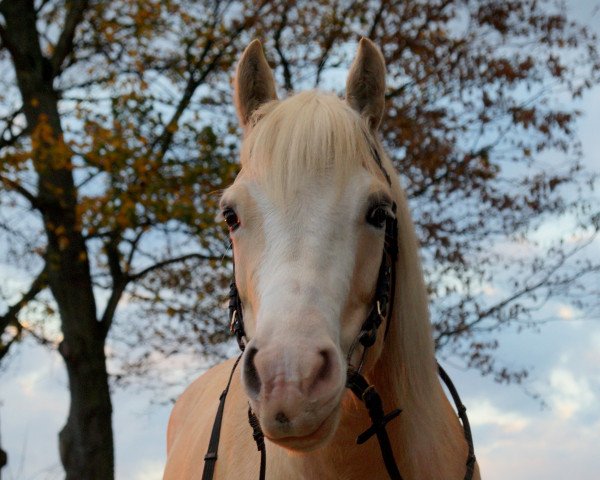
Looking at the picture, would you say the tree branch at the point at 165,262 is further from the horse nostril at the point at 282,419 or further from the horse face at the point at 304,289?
the horse nostril at the point at 282,419

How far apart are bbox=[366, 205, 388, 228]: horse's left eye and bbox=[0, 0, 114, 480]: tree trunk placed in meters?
9.00

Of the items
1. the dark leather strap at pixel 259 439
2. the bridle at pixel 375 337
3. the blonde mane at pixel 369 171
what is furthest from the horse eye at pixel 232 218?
the dark leather strap at pixel 259 439

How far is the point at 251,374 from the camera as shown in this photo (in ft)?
8.50

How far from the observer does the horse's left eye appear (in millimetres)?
3051

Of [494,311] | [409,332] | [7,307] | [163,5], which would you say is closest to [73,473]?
[7,307]

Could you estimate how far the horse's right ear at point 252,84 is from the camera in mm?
3664

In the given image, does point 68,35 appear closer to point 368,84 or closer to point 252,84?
point 252,84

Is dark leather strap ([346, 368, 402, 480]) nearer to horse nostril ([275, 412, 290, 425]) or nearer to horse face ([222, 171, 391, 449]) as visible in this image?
horse face ([222, 171, 391, 449])

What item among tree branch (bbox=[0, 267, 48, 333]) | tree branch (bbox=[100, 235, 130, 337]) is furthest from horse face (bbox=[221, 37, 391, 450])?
tree branch (bbox=[0, 267, 48, 333])

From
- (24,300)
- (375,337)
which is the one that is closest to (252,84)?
(375,337)

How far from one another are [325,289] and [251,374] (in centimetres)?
41

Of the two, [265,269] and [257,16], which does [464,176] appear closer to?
[257,16]

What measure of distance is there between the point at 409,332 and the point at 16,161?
9.78 meters

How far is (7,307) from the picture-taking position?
1345cm
